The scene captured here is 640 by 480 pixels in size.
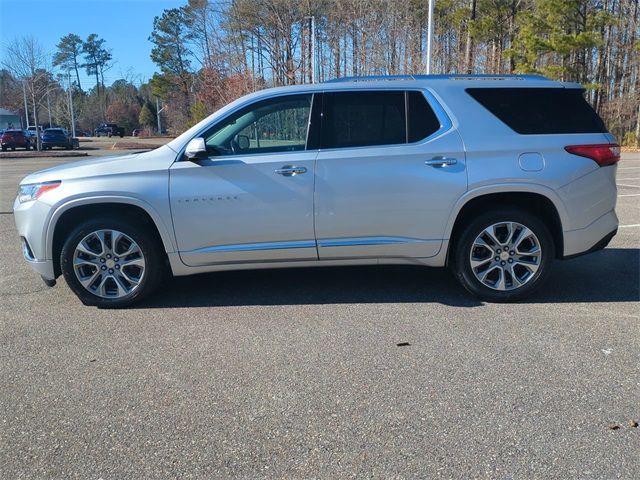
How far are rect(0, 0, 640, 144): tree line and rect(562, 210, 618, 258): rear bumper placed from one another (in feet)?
67.8

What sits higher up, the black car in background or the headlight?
the black car in background

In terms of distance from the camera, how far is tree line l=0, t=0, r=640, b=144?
1034 inches

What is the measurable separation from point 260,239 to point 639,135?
36.0 meters

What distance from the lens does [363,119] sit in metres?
4.85

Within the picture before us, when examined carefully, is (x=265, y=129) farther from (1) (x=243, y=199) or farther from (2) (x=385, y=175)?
(2) (x=385, y=175)

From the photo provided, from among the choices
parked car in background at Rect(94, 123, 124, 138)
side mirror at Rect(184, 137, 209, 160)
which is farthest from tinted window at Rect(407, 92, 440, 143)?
parked car in background at Rect(94, 123, 124, 138)

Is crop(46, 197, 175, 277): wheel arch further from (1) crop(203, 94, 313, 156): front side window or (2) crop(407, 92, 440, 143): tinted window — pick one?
(2) crop(407, 92, 440, 143): tinted window

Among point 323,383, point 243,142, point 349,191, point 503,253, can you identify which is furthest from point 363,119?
point 323,383

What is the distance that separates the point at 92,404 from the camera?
3.25m

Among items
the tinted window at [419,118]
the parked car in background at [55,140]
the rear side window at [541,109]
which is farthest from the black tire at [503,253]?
the parked car in background at [55,140]

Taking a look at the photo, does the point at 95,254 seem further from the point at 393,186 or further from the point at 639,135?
the point at 639,135

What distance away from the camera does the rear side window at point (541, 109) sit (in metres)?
4.85

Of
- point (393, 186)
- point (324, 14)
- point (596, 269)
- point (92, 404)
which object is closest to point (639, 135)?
point (324, 14)

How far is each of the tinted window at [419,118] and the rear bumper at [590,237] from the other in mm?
1481
